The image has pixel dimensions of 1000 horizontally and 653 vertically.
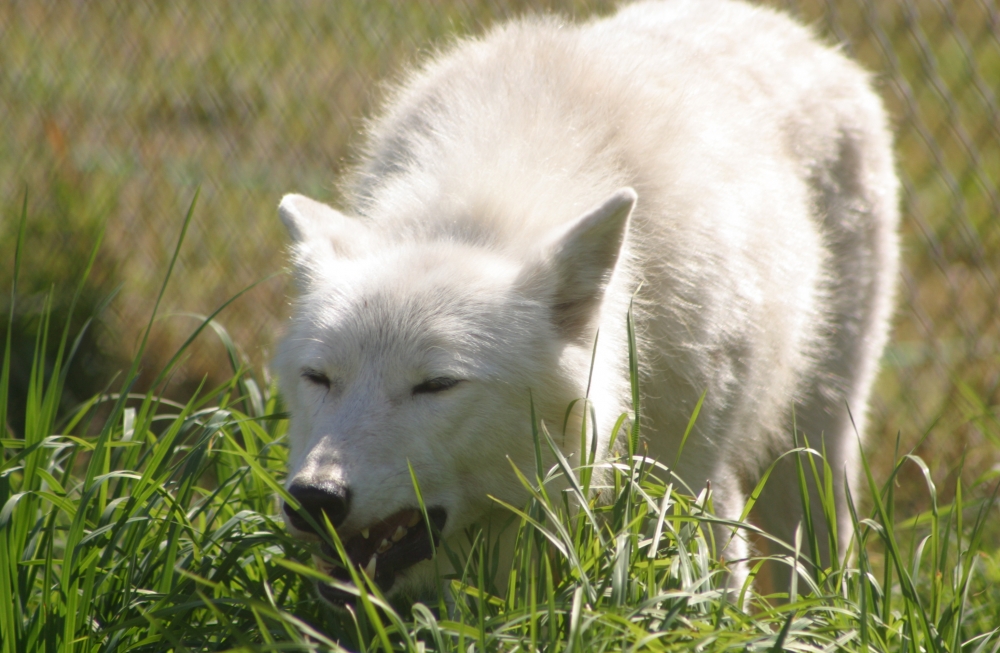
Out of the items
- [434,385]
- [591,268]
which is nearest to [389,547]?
[434,385]

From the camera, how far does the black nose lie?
2342 mm

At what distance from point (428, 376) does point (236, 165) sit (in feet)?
13.3

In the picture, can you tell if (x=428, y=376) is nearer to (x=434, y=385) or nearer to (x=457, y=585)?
(x=434, y=385)

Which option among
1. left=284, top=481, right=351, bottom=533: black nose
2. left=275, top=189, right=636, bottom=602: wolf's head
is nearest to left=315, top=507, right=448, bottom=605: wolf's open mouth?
left=275, top=189, right=636, bottom=602: wolf's head

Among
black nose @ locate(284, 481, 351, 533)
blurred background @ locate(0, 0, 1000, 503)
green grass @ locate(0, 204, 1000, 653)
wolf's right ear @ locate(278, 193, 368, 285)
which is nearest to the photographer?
green grass @ locate(0, 204, 1000, 653)

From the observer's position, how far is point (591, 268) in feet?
8.93

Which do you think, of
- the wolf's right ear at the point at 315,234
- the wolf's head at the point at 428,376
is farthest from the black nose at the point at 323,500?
the wolf's right ear at the point at 315,234

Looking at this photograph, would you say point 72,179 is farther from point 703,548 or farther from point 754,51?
point 703,548

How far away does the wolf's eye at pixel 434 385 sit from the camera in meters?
2.57

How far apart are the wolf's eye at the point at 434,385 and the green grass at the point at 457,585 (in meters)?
0.32

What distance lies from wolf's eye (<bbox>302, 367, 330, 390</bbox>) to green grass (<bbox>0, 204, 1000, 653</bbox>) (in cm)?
32

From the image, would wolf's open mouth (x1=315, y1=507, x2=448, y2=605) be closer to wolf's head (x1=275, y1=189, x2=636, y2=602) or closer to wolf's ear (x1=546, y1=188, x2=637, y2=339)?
wolf's head (x1=275, y1=189, x2=636, y2=602)

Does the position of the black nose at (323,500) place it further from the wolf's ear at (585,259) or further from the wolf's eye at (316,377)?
the wolf's ear at (585,259)

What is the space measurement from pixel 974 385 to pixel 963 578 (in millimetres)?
3184
